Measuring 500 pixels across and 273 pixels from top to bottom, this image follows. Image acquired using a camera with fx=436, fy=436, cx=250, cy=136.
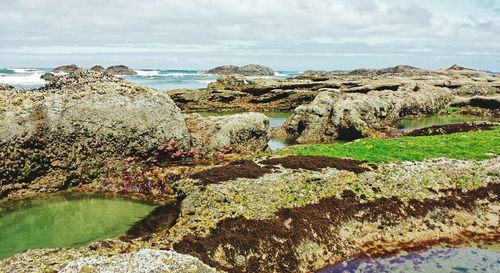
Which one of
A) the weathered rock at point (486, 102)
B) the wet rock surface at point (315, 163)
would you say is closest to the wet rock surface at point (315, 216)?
the wet rock surface at point (315, 163)

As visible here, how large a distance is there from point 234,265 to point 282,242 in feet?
9.32

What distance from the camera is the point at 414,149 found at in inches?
1286

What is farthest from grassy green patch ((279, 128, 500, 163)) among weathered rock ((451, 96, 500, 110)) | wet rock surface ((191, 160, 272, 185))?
weathered rock ((451, 96, 500, 110))

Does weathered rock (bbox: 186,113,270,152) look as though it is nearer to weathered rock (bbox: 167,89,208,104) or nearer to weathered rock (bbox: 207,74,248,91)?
weathered rock (bbox: 167,89,208,104)

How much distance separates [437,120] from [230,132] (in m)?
47.4

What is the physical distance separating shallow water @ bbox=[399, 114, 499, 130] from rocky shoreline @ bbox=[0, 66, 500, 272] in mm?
28121

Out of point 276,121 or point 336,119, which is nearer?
point 336,119

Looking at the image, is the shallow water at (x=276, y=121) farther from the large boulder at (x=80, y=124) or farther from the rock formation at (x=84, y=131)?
the large boulder at (x=80, y=124)

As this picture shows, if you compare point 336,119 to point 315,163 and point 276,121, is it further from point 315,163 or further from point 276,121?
point 315,163

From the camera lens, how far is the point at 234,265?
1833cm

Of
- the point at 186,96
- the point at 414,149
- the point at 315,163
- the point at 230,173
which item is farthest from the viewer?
the point at 186,96

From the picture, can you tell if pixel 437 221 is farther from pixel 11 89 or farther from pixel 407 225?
pixel 11 89

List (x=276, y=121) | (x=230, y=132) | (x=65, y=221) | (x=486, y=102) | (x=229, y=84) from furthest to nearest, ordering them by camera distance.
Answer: (x=229, y=84) < (x=486, y=102) < (x=276, y=121) < (x=230, y=132) < (x=65, y=221)

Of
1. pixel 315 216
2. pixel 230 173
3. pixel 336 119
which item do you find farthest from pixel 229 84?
pixel 315 216
